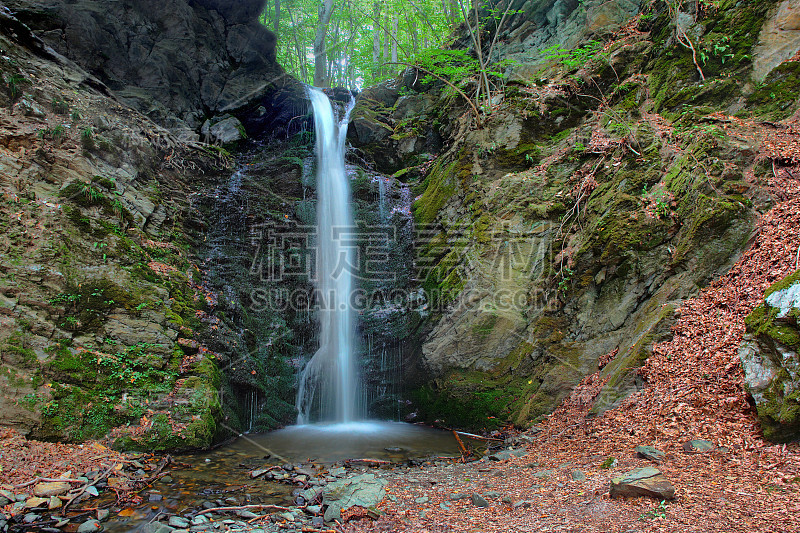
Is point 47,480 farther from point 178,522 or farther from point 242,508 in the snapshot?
point 242,508

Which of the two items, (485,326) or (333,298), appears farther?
(333,298)

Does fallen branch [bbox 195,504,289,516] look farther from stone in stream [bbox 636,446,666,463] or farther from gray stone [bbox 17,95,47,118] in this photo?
gray stone [bbox 17,95,47,118]

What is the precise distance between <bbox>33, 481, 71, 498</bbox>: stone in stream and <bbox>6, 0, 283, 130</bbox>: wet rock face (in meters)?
10.0

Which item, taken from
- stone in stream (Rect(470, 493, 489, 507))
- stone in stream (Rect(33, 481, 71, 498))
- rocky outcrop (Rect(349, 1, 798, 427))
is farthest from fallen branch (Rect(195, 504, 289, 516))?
rocky outcrop (Rect(349, 1, 798, 427))

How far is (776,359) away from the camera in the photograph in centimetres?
341

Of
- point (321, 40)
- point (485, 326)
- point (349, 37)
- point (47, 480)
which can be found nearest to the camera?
point (47, 480)

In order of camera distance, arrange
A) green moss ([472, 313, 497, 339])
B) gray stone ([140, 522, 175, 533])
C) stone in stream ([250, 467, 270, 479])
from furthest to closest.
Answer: green moss ([472, 313, 497, 339]) → stone in stream ([250, 467, 270, 479]) → gray stone ([140, 522, 175, 533])

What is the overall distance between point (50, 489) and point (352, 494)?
3.09 m

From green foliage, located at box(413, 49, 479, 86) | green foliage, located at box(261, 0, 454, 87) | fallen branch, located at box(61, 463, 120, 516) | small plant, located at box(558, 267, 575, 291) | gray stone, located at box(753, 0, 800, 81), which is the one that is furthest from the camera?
green foliage, located at box(261, 0, 454, 87)

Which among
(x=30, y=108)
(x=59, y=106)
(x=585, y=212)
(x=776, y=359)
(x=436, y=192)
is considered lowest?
(x=776, y=359)

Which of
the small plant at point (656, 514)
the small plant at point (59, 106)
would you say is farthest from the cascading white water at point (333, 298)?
the small plant at point (656, 514)

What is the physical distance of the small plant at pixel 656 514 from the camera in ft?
8.84

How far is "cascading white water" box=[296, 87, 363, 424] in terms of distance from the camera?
8617mm

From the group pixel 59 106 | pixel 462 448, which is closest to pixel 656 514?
pixel 462 448
